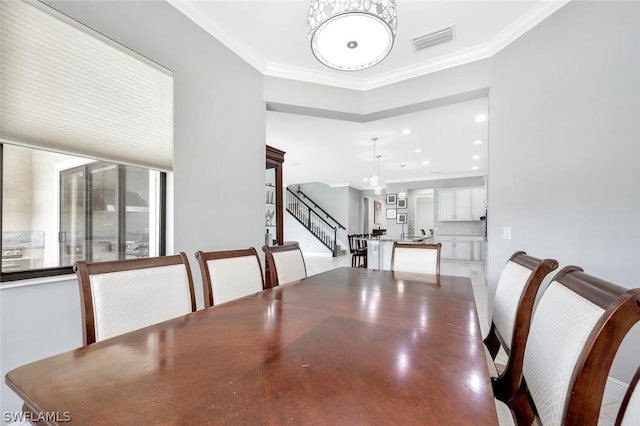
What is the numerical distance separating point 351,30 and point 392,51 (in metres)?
1.70

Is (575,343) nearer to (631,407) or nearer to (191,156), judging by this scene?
(631,407)

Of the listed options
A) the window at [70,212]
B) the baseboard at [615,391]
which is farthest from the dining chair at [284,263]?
the baseboard at [615,391]

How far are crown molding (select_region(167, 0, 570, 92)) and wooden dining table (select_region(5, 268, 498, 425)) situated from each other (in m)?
2.53

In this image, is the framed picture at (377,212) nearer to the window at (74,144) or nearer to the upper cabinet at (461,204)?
the upper cabinet at (461,204)

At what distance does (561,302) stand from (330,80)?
3174 mm

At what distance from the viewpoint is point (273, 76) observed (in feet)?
10.6

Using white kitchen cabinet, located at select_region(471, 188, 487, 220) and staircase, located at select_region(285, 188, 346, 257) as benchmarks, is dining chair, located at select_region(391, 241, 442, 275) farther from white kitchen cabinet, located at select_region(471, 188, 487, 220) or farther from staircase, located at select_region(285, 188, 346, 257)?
staircase, located at select_region(285, 188, 346, 257)

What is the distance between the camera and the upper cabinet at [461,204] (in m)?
8.59

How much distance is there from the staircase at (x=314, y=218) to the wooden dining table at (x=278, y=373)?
9035mm

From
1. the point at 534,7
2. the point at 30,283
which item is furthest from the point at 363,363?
the point at 534,7

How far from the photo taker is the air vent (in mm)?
2596

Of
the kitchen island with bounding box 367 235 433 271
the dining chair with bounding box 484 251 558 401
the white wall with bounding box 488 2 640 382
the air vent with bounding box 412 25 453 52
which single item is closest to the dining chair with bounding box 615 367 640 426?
the dining chair with bounding box 484 251 558 401

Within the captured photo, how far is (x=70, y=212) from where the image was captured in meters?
1.77

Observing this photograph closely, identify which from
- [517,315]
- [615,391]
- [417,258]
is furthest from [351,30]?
[615,391]
